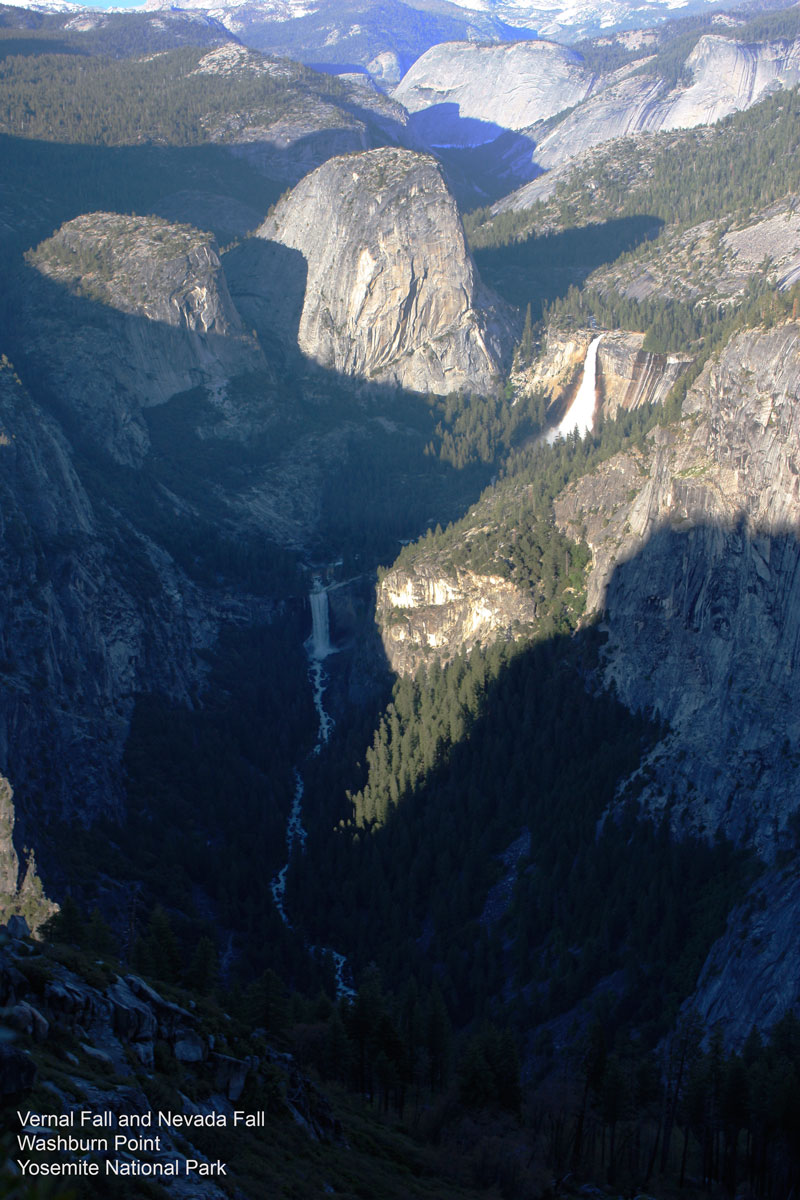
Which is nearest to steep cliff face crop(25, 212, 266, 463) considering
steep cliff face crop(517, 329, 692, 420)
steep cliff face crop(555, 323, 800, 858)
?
steep cliff face crop(517, 329, 692, 420)

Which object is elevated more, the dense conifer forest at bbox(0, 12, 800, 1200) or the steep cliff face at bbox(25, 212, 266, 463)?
the steep cliff face at bbox(25, 212, 266, 463)

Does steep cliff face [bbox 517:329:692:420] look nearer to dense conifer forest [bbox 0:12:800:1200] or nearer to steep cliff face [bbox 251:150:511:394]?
dense conifer forest [bbox 0:12:800:1200]

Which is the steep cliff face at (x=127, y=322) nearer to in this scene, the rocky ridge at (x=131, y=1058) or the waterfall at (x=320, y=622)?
the waterfall at (x=320, y=622)

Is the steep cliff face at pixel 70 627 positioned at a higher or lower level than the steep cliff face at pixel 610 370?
lower

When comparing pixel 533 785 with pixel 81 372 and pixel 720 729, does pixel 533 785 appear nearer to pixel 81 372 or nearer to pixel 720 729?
pixel 720 729

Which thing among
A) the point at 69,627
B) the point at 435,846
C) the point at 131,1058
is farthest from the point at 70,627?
the point at 131,1058

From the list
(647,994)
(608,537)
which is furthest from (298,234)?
(647,994)

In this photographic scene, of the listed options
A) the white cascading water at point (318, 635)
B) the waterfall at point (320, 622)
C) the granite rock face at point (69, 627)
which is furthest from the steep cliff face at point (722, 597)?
the granite rock face at point (69, 627)

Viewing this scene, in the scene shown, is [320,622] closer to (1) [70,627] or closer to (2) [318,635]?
(2) [318,635]
